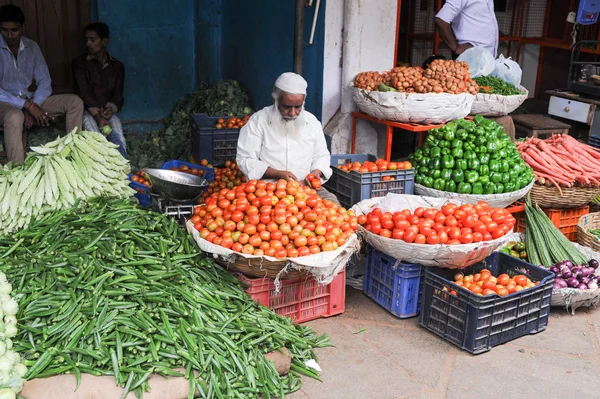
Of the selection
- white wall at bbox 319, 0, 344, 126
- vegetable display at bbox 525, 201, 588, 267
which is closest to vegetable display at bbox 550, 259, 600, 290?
vegetable display at bbox 525, 201, 588, 267

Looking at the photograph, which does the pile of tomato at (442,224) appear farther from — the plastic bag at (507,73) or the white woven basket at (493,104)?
the plastic bag at (507,73)

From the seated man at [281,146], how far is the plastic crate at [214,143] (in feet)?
6.96

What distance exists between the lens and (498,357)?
4.38m

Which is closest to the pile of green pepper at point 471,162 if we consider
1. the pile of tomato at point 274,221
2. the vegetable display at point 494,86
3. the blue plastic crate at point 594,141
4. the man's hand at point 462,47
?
the vegetable display at point 494,86

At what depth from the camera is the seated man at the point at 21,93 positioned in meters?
6.88

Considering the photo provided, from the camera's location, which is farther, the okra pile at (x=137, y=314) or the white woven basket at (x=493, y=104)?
the white woven basket at (x=493, y=104)

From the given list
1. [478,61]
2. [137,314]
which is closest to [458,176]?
[478,61]

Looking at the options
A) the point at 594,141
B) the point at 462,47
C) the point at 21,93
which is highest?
the point at 462,47

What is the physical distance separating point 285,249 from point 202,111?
188 inches

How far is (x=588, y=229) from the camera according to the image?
19.4 feet

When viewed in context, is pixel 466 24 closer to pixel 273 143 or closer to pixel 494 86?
pixel 494 86

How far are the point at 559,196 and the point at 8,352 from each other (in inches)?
194

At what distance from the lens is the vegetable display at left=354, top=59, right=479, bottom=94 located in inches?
238

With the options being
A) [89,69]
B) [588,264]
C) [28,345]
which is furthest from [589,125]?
[28,345]
